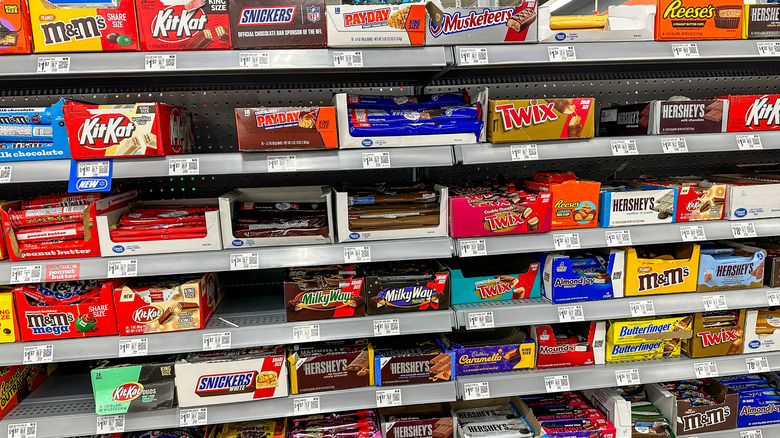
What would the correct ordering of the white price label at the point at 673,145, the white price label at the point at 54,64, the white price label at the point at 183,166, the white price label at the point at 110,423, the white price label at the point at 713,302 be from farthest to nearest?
1. the white price label at the point at 713,302
2. the white price label at the point at 673,145
3. the white price label at the point at 110,423
4. the white price label at the point at 183,166
5. the white price label at the point at 54,64

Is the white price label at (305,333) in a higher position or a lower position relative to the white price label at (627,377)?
higher

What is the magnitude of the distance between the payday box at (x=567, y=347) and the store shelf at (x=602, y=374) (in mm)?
30

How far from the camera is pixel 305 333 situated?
5.94ft

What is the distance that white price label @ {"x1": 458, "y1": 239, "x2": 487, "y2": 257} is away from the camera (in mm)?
1840

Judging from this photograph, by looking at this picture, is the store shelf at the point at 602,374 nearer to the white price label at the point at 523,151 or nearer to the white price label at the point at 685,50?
the white price label at the point at 523,151

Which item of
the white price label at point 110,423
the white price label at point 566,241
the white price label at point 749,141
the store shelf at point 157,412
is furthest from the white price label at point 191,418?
the white price label at point 749,141

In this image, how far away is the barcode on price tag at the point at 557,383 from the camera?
197 cm

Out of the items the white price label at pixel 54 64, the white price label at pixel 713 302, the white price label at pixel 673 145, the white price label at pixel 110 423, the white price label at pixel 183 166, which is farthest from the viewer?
the white price label at pixel 713 302

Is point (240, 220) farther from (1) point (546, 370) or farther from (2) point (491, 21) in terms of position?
(1) point (546, 370)

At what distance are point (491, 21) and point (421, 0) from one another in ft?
0.93

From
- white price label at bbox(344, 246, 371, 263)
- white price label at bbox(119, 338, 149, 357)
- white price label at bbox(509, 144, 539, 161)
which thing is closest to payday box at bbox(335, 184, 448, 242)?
white price label at bbox(344, 246, 371, 263)

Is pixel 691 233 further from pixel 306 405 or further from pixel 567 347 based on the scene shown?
pixel 306 405

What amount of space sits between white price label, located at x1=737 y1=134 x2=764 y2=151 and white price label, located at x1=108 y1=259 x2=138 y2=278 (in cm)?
243

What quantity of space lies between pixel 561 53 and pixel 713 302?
1.24 meters
